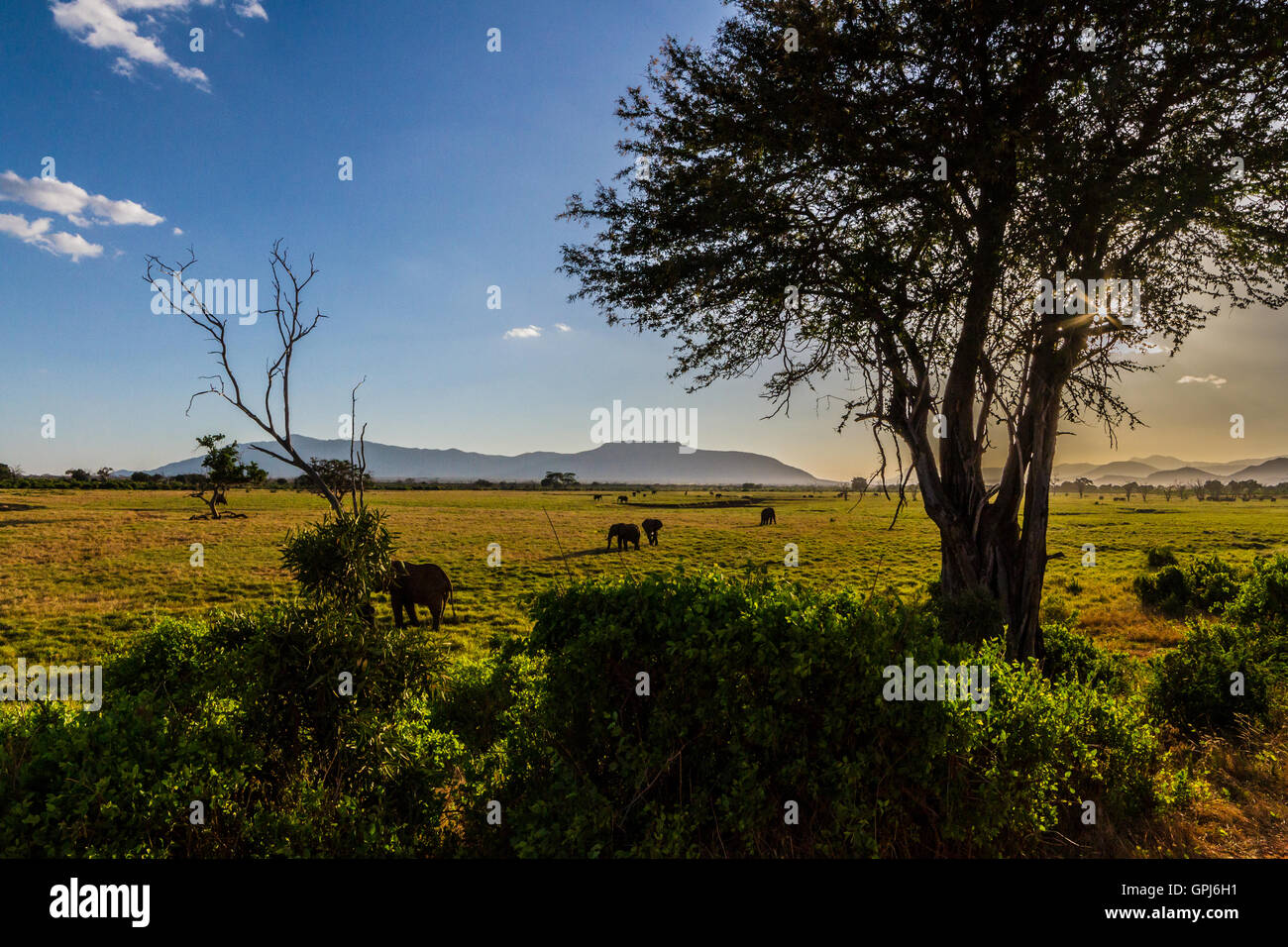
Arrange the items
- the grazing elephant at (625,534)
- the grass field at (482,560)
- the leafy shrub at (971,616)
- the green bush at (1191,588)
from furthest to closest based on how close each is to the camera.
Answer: the grazing elephant at (625,534)
the grass field at (482,560)
the green bush at (1191,588)
the leafy shrub at (971,616)

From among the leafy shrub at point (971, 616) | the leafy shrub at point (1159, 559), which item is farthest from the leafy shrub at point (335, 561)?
the leafy shrub at point (1159, 559)

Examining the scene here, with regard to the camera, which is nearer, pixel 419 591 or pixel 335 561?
pixel 335 561

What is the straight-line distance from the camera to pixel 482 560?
32625 mm

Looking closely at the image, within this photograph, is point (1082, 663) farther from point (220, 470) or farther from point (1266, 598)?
point (220, 470)

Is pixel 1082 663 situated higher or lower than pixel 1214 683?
lower

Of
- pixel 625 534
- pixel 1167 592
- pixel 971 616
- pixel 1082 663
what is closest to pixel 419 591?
pixel 971 616

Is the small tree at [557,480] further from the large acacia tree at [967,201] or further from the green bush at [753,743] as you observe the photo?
the green bush at [753,743]

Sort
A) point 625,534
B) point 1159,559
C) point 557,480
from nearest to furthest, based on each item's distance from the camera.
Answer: point 1159,559, point 625,534, point 557,480

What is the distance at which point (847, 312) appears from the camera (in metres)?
9.98

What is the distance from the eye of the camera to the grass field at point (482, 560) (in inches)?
672
